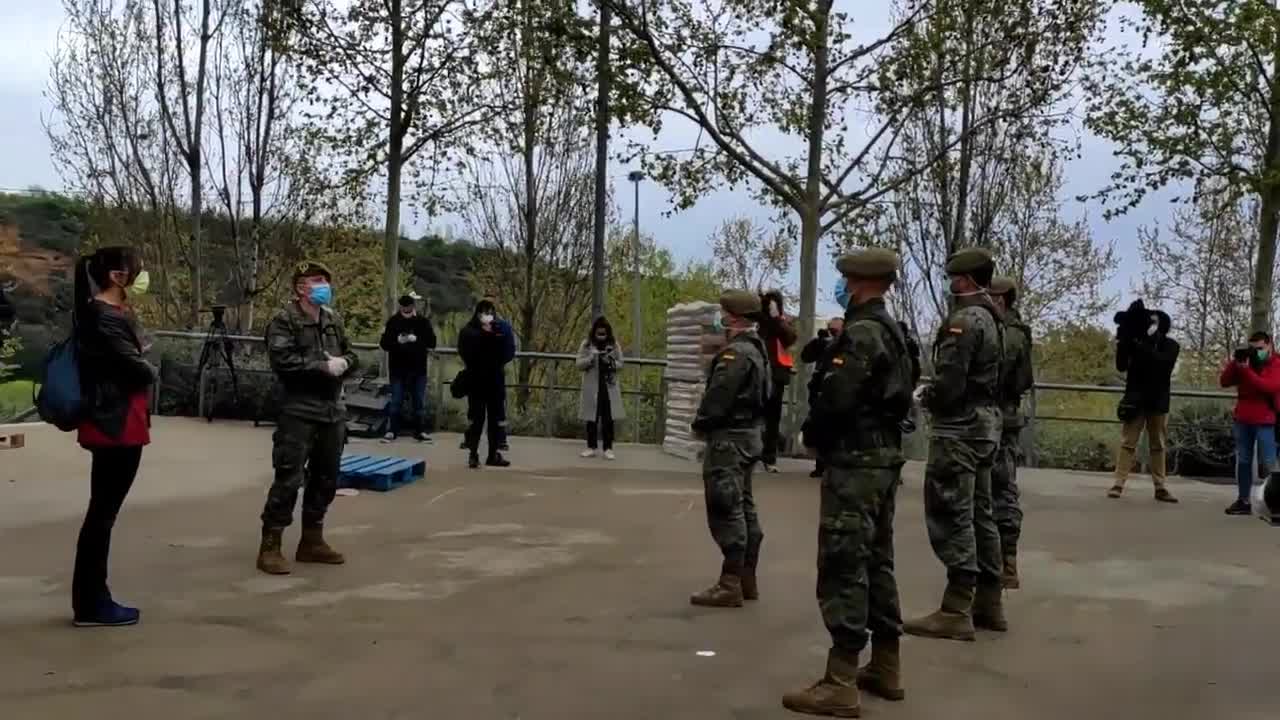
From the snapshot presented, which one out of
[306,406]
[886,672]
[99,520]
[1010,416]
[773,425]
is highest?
[1010,416]

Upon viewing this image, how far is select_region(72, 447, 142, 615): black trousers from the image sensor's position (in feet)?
17.2

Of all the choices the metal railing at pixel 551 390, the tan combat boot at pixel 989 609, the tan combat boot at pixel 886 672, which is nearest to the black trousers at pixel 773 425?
the metal railing at pixel 551 390

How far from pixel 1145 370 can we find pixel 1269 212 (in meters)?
4.53

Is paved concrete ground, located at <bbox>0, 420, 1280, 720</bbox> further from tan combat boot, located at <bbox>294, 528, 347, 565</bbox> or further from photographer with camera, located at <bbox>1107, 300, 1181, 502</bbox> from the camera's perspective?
photographer with camera, located at <bbox>1107, 300, 1181, 502</bbox>

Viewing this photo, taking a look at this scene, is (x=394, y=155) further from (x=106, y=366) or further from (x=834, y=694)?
(x=834, y=694)

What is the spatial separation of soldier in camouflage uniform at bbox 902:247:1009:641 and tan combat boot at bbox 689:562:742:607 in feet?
3.12

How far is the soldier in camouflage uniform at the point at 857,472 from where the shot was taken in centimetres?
441

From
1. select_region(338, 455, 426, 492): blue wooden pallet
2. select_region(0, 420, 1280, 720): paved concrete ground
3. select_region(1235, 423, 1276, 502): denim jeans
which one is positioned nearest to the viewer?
select_region(0, 420, 1280, 720): paved concrete ground

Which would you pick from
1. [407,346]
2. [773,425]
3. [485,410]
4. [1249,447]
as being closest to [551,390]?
[407,346]

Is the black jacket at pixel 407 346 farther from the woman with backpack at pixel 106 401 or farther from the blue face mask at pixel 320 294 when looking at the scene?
the woman with backpack at pixel 106 401

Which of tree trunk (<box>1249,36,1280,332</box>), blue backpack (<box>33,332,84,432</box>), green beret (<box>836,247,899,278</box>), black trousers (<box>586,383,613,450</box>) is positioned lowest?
black trousers (<box>586,383,613,450</box>)

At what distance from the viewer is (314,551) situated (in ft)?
22.6

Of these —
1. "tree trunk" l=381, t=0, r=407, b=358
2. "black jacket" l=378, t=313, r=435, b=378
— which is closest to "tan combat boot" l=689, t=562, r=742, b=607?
"black jacket" l=378, t=313, r=435, b=378

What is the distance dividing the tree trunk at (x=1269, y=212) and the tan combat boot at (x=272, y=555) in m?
11.7
